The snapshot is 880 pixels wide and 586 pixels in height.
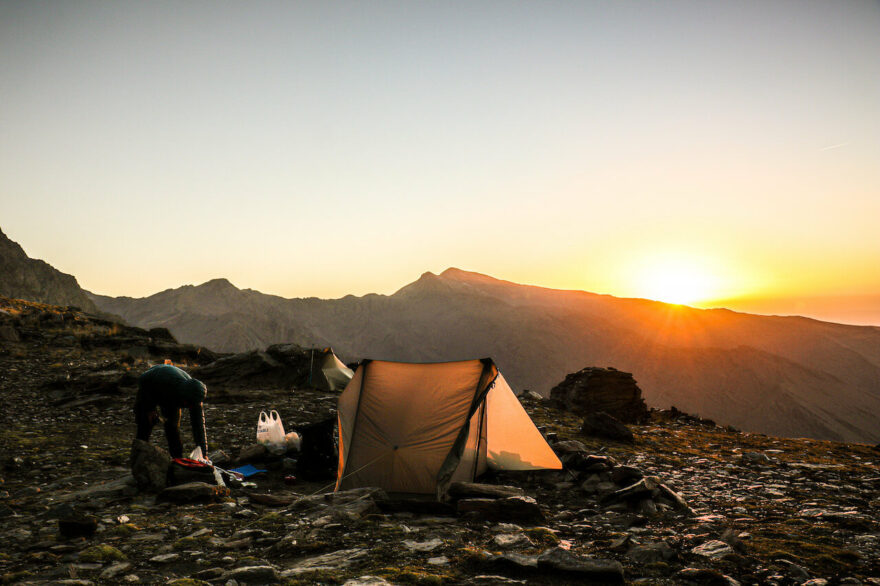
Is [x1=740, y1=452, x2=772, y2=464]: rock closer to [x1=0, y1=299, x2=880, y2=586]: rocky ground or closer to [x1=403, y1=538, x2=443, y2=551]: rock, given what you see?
[x1=0, y1=299, x2=880, y2=586]: rocky ground

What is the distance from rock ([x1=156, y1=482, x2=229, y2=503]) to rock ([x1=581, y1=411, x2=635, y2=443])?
1053cm

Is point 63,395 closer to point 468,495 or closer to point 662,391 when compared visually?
point 468,495

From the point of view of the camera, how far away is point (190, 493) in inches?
287

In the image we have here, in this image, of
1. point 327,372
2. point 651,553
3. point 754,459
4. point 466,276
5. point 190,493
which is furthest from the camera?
point 466,276

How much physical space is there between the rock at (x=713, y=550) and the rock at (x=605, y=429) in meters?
8.55

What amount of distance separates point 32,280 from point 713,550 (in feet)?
298

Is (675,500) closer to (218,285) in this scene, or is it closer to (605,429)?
(605,429)

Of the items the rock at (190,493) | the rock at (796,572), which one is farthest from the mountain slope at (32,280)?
the rock at (796,572)

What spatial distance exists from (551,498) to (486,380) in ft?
7.63

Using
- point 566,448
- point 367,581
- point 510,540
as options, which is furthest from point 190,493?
point 566,448

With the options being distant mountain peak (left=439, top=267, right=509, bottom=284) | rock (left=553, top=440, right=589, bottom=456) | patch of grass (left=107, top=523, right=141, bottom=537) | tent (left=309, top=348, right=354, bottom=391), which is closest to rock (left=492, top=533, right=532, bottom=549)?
patch of grass (left=107, top=523, right=141, bottom=537)

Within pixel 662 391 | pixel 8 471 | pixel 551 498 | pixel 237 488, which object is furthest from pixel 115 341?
pixel 662 391

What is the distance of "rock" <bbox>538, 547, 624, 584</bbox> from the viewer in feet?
14.6

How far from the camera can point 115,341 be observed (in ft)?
81.5
